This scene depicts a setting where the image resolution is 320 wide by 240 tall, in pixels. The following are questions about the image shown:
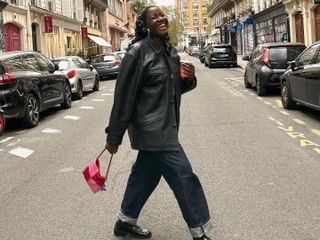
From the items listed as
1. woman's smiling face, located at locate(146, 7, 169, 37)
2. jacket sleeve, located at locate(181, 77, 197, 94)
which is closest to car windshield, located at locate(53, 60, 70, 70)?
jacket sleeve, located at locate(181, 77, 197, 94)

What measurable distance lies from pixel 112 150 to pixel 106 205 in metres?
1.48

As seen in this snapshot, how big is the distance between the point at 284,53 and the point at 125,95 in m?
11.5

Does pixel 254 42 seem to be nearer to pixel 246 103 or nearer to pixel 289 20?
pixel 289 20

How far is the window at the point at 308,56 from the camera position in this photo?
10.5 metres

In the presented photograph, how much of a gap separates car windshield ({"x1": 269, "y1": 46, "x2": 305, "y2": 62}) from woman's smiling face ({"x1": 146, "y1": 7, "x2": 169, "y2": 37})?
11.0 meters

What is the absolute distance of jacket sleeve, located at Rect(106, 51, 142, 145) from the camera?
367 cm

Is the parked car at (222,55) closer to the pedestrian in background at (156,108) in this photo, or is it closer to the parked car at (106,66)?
the parked car at (106,66)

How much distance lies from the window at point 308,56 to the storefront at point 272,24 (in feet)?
73.5

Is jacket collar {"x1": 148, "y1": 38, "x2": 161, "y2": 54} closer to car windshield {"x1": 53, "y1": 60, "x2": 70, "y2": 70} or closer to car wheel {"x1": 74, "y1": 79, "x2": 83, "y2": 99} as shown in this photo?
car wheel {"x1": 74, "y1": 79, "x2": 83, "y2": 99}

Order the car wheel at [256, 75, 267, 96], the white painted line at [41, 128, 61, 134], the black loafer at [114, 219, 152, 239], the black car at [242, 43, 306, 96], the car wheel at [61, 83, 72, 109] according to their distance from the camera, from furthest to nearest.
→ the car wheel at [256, 75, 267, 96] < the black car at [242, 43, 306, 96] < the car wheel at [61, 83, 72, 109] < the white painted line at [41, 128, 61, 134] < the black loafer at [114, 219, 152, 239]

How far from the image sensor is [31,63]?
12008 millimetres

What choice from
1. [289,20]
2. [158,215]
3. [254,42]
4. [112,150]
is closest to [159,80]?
[112,150]

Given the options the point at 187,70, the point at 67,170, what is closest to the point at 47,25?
the point at 67,170

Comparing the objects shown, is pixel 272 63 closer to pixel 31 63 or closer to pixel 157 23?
pixel 31 63
